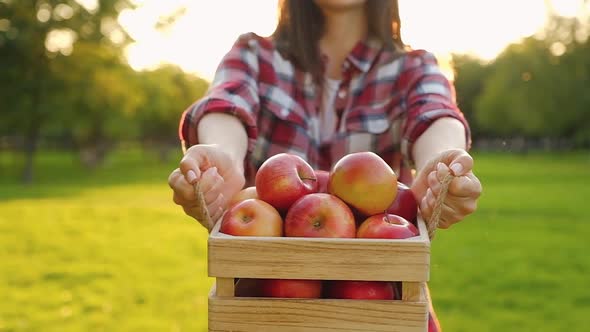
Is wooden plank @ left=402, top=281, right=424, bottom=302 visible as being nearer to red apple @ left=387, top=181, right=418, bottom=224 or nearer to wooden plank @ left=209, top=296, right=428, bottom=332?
wooden plank @ left=209, top=296, right=428, bottom=332

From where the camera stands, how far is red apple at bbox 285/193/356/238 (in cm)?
178

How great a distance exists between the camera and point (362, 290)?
5.49 feet

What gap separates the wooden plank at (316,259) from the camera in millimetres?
1600

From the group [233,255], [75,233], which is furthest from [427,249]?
[75,233]

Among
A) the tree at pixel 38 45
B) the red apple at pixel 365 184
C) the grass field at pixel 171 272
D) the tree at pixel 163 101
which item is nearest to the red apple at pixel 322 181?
the red apple at pixel 365 184

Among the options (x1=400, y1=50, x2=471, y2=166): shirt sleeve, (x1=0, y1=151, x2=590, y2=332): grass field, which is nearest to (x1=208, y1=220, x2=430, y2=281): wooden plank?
(x1=400, y1=50, x2=471, y2=166): shirt sleeve

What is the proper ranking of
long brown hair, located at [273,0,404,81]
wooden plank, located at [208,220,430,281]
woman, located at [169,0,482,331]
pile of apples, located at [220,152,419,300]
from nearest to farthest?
wooden plank, located at [208,220,430,281] → pile of apples, located at [220,152,419,300] → woman, located at [169,0,482,331] → long brown hair, located at [273,0,404,81]

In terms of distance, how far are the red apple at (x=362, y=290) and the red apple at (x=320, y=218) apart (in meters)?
0.14

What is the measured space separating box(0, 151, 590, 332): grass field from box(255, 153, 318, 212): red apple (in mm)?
4322

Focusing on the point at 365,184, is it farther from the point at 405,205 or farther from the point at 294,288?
the point at 294,288

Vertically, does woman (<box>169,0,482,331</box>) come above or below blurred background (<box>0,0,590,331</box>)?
above

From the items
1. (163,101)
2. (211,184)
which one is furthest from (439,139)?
(163,101)

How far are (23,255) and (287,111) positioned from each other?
7289mm

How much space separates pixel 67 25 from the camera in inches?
1117
